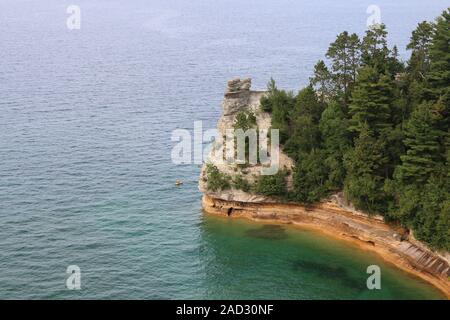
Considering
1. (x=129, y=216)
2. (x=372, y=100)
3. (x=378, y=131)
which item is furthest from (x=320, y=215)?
(x=129, y=216)

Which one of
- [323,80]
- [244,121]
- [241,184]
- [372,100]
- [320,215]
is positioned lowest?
[320,215]

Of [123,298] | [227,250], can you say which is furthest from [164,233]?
[123,298]

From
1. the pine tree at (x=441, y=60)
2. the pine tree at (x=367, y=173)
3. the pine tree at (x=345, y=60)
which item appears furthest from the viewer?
the pine tree at (x=345, y=60)

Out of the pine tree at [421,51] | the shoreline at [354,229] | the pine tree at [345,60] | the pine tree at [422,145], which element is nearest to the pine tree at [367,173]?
the shoreline at [354,229]

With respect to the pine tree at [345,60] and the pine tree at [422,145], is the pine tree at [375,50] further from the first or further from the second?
the pine tree at [422,145]

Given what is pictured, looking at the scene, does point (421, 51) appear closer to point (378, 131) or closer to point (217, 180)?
point (378, 131)

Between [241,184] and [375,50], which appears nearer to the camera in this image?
[375,50]
